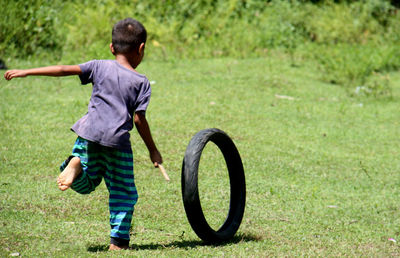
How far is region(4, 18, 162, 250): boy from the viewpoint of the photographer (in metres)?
3.65

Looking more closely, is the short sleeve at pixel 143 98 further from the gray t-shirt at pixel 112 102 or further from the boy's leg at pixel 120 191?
the boy's leg at pixel 120 191

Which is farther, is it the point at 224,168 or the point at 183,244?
the point at 224,168

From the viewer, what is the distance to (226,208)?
206 inches

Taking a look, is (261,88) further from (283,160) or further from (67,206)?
(67,206)

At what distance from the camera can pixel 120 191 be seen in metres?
3.76

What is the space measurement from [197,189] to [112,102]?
32.3 inches

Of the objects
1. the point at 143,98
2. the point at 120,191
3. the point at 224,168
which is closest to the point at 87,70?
the point at 143,98

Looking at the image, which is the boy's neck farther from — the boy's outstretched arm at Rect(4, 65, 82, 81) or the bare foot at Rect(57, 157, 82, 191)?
the bare foot at Rect(57, 157, 82, 191)

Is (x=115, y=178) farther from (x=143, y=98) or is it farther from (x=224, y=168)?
(x=224, y=168)

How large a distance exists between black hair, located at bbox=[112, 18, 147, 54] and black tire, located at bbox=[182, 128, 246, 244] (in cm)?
78

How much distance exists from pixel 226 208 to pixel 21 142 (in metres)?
2.82

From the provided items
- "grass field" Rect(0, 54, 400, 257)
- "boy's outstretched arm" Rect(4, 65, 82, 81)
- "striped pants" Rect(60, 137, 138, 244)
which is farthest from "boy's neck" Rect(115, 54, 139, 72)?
"grass field" Rect(0, 54, 400, 257)

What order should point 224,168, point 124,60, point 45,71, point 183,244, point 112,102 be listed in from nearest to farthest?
point 45,71
point 112,102
point 124,60
point 183,244
point 224,168

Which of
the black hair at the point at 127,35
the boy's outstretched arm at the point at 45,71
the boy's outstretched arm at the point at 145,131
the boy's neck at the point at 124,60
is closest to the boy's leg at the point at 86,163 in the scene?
the boy's outstretched arm at the point at 145,131
